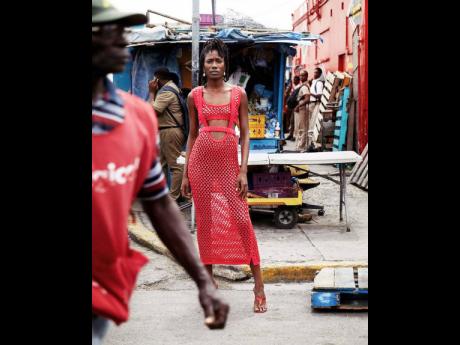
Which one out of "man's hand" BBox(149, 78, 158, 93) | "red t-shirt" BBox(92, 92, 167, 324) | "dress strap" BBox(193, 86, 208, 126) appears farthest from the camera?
"man's hand" BBox(149, 78, 158, 93)

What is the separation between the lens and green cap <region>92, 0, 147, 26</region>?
2346mm

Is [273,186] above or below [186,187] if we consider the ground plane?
below

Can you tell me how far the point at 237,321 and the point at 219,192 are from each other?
91 centimetres

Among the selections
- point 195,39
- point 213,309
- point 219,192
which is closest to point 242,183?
point 219,192

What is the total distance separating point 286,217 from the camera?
897 centimetres

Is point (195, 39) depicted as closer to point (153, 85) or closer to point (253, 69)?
point (153, 85)

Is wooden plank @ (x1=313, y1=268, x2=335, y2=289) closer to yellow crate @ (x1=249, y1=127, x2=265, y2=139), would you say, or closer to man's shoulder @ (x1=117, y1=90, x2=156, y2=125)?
man's shoulder @ (x1=117, y1=90, x2=156, y2=125)

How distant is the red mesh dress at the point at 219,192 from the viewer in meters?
5.76

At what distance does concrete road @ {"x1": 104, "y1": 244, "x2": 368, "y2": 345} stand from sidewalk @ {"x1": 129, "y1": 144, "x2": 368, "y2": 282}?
0.64ft

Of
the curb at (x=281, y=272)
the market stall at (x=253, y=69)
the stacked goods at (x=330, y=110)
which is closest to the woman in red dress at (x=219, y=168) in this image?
the curb at (x=281, y=272)

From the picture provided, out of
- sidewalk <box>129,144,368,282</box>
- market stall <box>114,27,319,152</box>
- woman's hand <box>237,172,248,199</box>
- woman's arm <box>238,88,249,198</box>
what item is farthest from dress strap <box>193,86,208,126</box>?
market stall <box>114,27,319,152</box>
